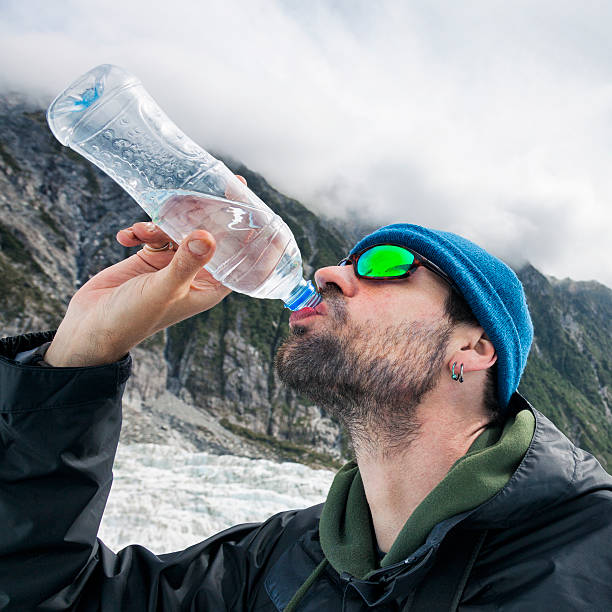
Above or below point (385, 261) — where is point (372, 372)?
below

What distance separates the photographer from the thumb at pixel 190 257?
208 centimetres

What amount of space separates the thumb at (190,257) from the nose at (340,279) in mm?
1007

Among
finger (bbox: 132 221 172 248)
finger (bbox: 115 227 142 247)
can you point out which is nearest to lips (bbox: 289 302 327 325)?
finger (bbox: 132 221 172 248)

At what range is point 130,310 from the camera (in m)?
2.51

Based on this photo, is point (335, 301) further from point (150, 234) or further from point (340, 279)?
point (150, 234)

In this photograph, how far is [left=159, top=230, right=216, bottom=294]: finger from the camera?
2.08 metres

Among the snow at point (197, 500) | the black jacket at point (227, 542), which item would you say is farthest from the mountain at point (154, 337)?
the black jacket at point (227, 542)

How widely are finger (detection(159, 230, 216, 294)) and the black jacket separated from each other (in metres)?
0.61

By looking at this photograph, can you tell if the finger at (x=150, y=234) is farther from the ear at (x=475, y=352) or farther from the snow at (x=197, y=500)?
the snow at (x=197, y=500)

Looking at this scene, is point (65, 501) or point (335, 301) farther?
point (335, 301)

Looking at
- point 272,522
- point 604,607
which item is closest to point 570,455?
point 604,607

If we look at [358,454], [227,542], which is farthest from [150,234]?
[227,542]

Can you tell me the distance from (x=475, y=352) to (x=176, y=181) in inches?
92.6

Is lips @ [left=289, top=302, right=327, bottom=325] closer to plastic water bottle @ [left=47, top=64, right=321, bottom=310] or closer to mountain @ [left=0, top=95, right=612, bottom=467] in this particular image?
plastic water bottle @ [left=47, top=64, right=321, bottom=310]
